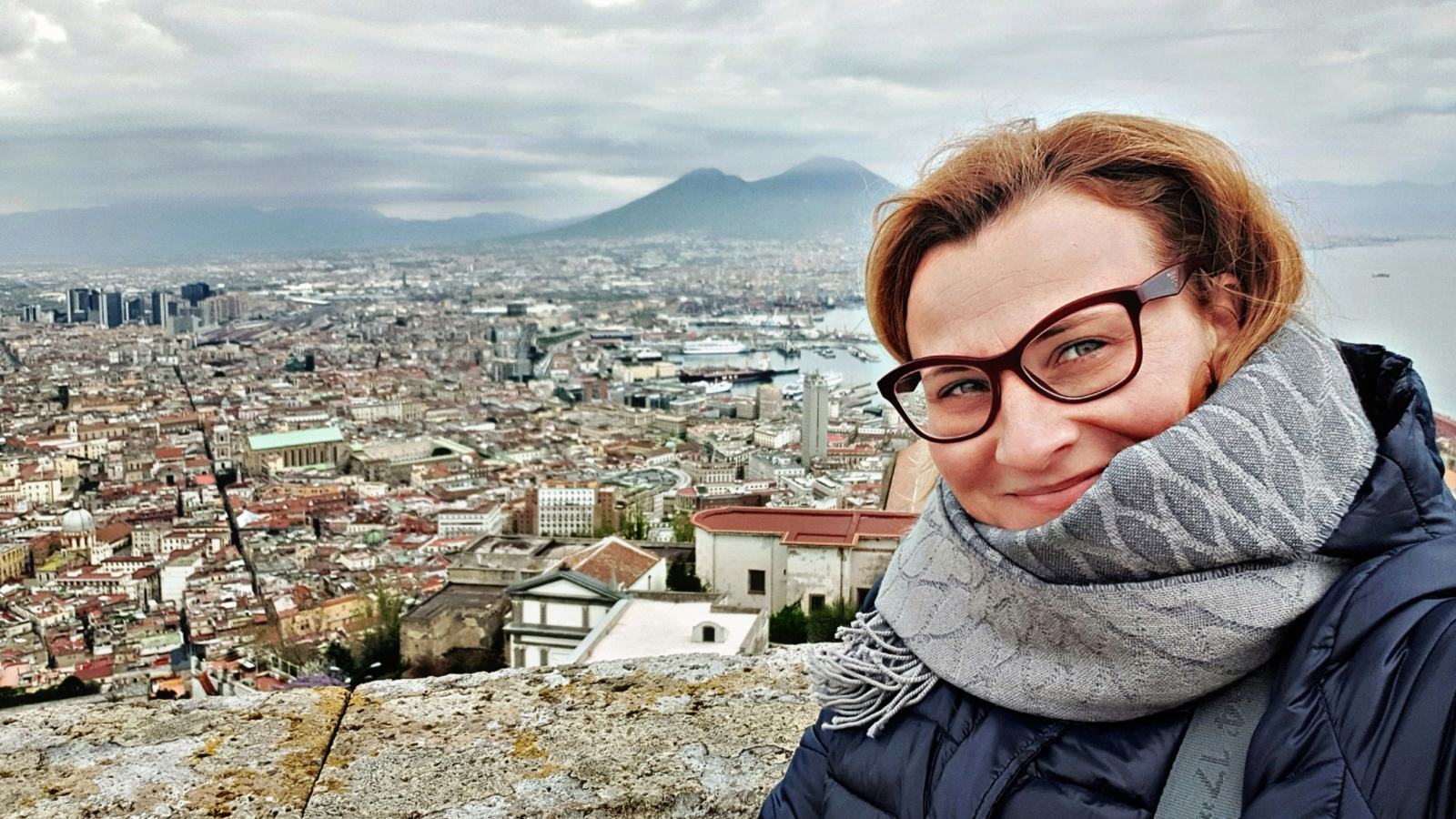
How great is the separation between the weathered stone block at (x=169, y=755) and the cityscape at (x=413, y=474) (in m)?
0.52

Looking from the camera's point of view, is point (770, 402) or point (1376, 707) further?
point (770, 402)

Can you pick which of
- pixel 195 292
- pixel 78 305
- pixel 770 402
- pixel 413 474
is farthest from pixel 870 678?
pixel 195 292

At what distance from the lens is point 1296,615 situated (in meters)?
0.39

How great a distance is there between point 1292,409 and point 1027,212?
135 millimetres

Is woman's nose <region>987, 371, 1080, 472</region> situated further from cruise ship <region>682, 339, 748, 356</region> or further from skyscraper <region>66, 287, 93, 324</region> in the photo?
skyscraper <region>66, 287, 93, 324</region>

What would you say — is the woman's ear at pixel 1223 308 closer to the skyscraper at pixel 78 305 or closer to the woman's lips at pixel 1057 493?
the woman's lips at pixel 1057 493

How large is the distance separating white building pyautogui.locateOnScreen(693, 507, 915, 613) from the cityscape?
0.02 metres

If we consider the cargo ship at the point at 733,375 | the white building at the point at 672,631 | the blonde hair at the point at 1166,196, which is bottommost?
the cargo ship at the point at 733,375

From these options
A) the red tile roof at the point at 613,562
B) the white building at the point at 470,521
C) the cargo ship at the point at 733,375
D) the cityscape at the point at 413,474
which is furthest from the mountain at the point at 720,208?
the red tile roof at the point at 613,562

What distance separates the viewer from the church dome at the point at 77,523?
61.7ft

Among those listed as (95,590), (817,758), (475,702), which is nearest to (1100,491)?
(817,758)

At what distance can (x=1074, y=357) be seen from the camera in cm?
46

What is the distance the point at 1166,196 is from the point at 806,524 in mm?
7758

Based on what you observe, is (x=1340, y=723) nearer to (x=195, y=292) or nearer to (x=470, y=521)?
(x=470, y=521)
